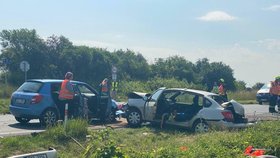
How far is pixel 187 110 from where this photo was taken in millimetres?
14516

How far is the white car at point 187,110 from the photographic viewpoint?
13.9m

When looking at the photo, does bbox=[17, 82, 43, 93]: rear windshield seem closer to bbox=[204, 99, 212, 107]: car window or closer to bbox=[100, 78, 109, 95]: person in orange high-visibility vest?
bbox=[100, 78, 109, 95]: person in orange high-visibility vest

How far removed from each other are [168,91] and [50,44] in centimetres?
4258

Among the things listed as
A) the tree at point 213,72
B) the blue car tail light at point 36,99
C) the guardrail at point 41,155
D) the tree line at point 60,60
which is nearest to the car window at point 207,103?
the blue car tail light at point 36,99

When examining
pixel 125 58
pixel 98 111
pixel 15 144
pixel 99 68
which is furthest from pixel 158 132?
pixel 125 58

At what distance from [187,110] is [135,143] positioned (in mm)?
3809

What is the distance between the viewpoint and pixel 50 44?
5556cm

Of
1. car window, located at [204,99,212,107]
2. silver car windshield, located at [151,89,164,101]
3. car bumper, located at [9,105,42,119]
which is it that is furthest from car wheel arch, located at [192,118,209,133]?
car bumper, located at [9,105,42,119]

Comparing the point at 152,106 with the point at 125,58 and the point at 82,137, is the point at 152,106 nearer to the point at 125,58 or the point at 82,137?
the point at 82,137

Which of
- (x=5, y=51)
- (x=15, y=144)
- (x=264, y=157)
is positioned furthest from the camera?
(x=5, y=51)

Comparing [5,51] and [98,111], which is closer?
[98,111]

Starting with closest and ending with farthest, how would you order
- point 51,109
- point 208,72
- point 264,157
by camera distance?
point 264,157
point 51,109
point 208,72

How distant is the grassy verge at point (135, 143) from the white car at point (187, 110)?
1304mm

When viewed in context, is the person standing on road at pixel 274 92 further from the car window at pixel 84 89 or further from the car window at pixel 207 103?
the car window at pixel 84 89
